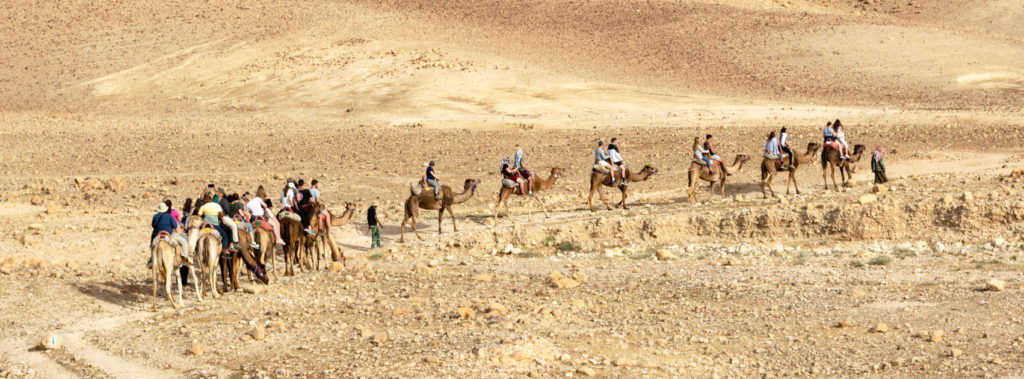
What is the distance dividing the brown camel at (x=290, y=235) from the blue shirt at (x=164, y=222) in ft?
10.3

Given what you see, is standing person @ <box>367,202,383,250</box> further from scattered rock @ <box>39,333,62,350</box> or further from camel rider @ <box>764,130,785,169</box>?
camel rider @ <box>764,130,785,169</box>

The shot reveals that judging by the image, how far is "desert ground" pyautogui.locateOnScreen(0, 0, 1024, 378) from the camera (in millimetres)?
15438

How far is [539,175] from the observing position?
36031mm

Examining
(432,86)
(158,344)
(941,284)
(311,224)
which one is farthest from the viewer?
(432,86)

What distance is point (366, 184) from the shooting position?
1348 inches

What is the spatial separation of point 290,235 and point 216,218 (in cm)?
225

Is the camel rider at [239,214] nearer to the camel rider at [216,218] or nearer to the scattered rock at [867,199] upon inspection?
the camel rider at [216,218]

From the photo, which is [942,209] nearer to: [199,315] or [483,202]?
[483,202]

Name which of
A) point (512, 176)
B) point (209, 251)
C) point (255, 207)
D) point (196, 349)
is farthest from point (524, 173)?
point (196, 349)

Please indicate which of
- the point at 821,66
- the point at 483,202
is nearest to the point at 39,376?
the point at 483,202

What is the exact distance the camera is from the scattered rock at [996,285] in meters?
16.5

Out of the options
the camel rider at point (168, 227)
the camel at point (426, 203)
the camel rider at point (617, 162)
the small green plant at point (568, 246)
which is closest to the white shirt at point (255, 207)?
the camel rider at point (168, 227)

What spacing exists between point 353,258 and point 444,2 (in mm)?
49065

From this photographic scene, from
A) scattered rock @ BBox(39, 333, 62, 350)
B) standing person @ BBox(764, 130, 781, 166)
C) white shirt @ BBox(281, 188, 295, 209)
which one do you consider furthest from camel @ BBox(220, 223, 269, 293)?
standing person @ BBox(764, 130, 781, 166)
